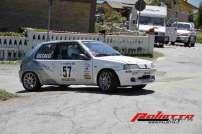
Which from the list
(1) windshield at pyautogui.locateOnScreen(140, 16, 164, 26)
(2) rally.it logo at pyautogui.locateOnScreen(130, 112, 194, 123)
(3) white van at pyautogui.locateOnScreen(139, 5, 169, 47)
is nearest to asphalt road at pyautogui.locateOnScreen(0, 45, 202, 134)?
(2) rally.it logo at pyautogui.locateOnScreen(130, 112, 194, 123)

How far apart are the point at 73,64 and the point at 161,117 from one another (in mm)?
5427

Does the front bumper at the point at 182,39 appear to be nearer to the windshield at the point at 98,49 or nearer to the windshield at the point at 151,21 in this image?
the windshield at the point at 151,21

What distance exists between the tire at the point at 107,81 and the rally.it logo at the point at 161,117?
356 centimetres

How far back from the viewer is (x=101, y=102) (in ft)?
46.2

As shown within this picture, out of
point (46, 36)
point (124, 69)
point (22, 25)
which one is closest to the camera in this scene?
point (124, 69)

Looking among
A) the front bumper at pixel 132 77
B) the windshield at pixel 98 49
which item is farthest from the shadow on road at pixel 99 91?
the windshield at pixel 98 49

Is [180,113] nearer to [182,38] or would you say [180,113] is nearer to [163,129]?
[163,129]

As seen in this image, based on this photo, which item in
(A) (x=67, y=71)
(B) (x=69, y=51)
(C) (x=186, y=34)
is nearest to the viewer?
(A) (x=67, y=71)

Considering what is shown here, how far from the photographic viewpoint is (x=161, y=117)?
39.2 ft

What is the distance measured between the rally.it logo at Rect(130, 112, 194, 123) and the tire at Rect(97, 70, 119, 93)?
356 centimetres

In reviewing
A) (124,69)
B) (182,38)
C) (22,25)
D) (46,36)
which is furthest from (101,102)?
(182,38)

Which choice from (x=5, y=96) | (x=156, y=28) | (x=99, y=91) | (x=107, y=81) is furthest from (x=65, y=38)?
(x=156, y=28)

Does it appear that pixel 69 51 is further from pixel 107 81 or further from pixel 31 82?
pixel 107 81

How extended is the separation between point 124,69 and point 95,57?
108 centimetres
